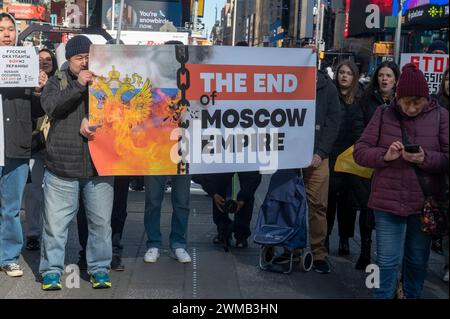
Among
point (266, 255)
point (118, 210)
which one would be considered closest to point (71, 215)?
point (118, 210)

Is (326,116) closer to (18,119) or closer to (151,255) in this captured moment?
(151,255)

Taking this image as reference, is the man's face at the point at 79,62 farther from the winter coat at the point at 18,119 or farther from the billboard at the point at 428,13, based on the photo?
the billboard at the point at 428,13

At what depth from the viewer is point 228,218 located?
289 inches

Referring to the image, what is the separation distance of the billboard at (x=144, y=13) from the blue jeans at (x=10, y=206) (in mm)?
23177

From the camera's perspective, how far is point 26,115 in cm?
618

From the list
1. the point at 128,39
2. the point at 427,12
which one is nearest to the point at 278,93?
the point at 128,39

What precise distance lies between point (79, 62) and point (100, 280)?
1.65 meters

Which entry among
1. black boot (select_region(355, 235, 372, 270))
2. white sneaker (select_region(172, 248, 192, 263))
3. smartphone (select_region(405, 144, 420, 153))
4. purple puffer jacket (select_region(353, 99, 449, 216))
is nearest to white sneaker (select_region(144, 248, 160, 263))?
white sneaker (select_region(172, 248, 192, 263))

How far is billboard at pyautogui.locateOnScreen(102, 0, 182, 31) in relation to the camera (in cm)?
2914

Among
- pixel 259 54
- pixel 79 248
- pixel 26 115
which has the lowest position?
pixel 79 248

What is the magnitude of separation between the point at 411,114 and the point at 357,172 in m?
1.70

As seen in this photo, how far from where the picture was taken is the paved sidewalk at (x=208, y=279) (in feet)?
19.2

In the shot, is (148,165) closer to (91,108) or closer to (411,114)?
(91,108)

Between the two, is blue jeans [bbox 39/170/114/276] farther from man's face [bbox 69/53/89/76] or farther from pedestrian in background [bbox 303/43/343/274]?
pedestrian in background [bbox 303/43/343/274]
